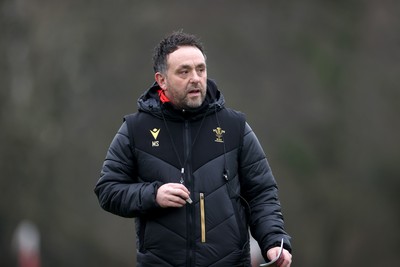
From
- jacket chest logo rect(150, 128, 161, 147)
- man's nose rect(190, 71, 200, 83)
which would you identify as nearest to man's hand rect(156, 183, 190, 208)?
jacket chest logo rect(150, 128, 161, 147)

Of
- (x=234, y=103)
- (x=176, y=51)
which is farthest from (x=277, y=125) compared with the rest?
(x=176, y=51)

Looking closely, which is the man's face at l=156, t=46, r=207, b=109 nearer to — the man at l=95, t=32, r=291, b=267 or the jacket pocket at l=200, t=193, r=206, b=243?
the man at l=95, t=32, r=291, b=267

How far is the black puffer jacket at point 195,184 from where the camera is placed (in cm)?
559

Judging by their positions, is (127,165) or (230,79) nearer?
(127,165)

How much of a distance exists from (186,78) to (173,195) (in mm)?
682

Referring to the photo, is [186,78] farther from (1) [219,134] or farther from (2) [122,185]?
(2) [122,185]

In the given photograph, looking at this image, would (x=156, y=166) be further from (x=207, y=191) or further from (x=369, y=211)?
(x=369, y=211)

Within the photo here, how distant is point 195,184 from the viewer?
5625 mm

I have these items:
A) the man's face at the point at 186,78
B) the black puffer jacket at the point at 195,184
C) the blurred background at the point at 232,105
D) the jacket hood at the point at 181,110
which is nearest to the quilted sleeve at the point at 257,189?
the black puffer jacket at the point at 195,184

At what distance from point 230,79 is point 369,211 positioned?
357 cm

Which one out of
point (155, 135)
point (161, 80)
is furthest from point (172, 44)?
point (155, 135)

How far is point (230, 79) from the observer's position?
20344mm

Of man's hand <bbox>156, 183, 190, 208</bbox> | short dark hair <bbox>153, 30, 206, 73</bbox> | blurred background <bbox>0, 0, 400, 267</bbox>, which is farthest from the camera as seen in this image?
blurred background <bbox>0, 0, 400, 267</bbox>

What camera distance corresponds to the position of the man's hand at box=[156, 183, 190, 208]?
18.0 ft
